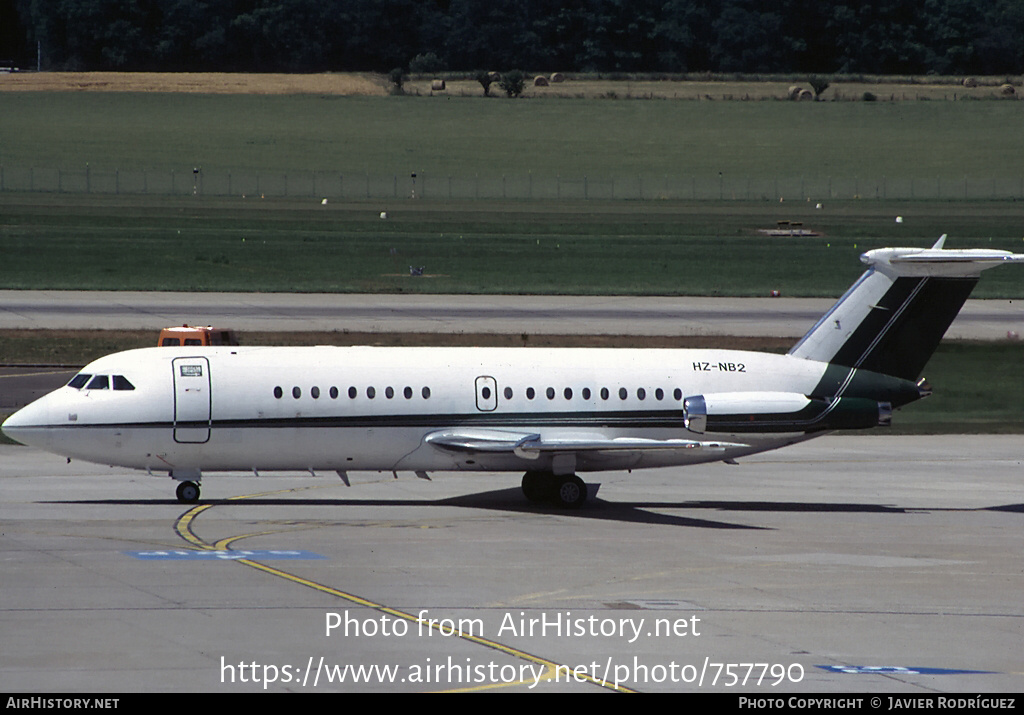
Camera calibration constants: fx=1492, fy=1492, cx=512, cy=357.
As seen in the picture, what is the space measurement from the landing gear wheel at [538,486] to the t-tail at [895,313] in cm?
699

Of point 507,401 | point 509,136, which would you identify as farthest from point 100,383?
point 509,136

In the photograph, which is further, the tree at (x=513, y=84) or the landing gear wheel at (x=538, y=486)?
the tree at (x=513, y=84)

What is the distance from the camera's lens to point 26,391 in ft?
160

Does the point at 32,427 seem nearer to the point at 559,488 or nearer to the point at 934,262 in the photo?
the point at 559,488

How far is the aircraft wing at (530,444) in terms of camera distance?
32.7 m

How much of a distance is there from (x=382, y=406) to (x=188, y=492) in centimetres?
475

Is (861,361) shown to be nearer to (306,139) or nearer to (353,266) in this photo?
(353,266)

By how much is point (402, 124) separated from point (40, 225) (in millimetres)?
74965

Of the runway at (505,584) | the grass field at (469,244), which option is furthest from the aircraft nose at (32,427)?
the grass field at (469,244)

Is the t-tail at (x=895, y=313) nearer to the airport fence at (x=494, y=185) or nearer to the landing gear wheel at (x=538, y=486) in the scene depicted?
the landing gear wheel at (x=538, y=486)

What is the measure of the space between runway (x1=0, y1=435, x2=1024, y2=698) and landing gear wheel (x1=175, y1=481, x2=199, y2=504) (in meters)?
0.53
